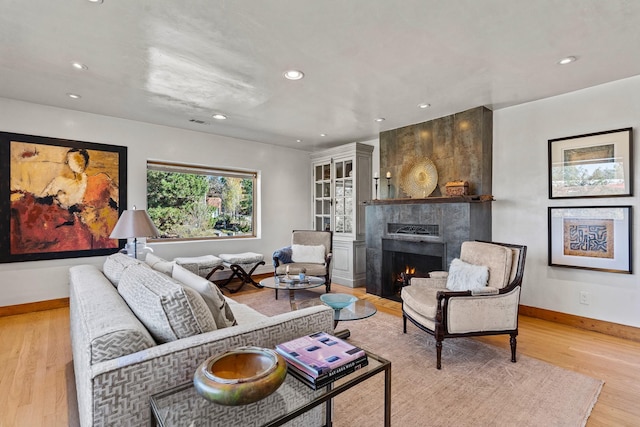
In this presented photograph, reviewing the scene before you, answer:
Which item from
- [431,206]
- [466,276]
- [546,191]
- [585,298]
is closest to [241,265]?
[431,206]

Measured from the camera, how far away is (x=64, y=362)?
248 centimetres

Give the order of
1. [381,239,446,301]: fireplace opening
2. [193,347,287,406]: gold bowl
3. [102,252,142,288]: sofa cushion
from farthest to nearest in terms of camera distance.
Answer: [381,239,446,301]: fireplace opening, [102,252,142,288]: sofa cushion, [193,347,287,406]: gold bowl

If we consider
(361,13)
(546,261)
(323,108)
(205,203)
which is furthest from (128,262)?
(546,261)

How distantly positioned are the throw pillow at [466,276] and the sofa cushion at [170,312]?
7.38 feet

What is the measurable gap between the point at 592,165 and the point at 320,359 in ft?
11.6

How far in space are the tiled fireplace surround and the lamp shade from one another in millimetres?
2988

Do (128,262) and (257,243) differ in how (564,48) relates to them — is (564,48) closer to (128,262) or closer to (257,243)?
(128,262)

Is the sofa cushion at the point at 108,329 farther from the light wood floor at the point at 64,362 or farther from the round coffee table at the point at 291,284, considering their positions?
the round coffee table at the point at 291,284

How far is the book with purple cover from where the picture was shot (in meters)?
1.15

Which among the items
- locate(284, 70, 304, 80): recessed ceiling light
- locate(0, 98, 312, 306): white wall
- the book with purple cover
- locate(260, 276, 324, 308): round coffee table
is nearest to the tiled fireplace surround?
locate(260, 276, 324, 308): round coffee table

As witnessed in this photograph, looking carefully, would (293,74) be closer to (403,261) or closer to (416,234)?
(416,234)

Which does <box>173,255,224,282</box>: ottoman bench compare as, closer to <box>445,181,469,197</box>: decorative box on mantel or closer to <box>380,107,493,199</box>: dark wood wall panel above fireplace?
<box>380,107,493,199</box>: dark wood wall panel above fireplace

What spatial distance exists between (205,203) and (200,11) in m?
3.63

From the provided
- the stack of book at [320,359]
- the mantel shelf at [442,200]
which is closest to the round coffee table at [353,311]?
the stack of book at [320,359]
